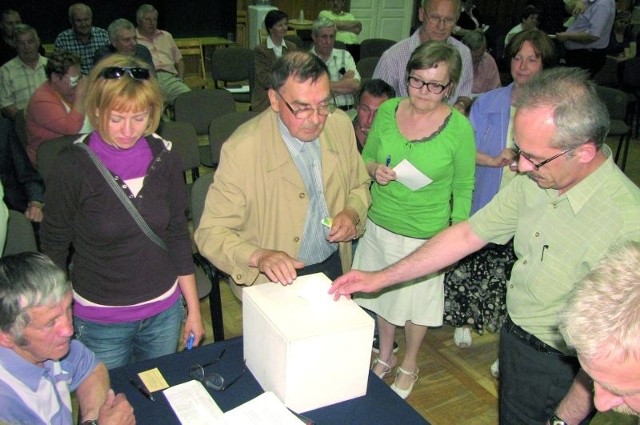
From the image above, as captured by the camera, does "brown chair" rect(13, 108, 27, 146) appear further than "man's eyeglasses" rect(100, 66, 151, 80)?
Yes

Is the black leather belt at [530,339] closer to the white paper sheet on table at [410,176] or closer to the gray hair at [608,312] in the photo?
the gray hair at [608,312]

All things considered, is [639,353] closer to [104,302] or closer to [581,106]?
[581,106]

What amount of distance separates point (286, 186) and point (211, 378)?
74 cm

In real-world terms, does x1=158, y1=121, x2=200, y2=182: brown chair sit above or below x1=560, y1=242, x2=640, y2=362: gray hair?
below

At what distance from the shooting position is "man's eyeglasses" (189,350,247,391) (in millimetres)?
1715

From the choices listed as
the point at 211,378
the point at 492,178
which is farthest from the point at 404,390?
the point at 211,378

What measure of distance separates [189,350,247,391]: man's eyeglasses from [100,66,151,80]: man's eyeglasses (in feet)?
3.16

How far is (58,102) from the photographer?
3604 millimetres

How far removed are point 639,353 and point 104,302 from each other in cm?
163

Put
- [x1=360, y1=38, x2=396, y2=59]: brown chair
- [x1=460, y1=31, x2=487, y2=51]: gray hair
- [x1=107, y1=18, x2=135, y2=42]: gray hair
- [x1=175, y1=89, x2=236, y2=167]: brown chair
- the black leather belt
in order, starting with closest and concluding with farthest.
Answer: the black leather belt, [x1=175, y1=89, x2=236, y2=167]: brown chair, [x1=107, y1=18, x2=135, y2=42]: gray hair, [x1=460, y1=31, x2=487, y2=51]: gray hair, [x1=360, y1=38, x2=396, y2=59]: brown chair

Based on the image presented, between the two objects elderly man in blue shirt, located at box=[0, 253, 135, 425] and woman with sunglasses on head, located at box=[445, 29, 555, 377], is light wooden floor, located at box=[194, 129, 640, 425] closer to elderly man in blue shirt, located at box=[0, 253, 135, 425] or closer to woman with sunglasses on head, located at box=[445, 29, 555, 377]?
woman with sunglasses on head, located at box=[445, 29, 555, 377]

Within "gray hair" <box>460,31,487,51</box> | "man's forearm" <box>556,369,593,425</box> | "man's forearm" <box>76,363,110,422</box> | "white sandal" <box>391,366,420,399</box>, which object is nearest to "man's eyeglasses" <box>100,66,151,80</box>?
"man's forearm" <box>76,363,110,422</box>

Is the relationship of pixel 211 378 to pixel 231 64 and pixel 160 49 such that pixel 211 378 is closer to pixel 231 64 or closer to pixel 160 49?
pixel 160 49

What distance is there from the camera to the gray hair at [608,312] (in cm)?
111
